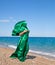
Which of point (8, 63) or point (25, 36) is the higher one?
point (25, 36)

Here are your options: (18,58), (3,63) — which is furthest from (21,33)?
(3,63)

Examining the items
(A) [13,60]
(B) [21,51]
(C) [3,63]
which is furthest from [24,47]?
(C) [3,63]

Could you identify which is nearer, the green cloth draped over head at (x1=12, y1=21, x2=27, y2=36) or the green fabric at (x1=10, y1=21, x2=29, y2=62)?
the green fabric at (x1=10, y1=21, x2=29, y2=62)

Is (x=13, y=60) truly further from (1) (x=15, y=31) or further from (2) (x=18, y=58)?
(1) (x=15, y=31)

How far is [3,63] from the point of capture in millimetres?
12320

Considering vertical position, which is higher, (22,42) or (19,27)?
(19,27)

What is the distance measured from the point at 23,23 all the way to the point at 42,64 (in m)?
2.75

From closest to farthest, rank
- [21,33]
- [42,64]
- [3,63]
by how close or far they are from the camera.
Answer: [3,63], [42,64], [21,33]

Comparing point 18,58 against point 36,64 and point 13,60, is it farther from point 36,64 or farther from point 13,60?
point 36,64

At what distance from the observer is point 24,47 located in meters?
14.3

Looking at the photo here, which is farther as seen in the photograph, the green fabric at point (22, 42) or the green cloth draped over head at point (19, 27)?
the green cloth draped over head at point (19, 27)

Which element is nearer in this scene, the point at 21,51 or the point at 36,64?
the point at 36,64

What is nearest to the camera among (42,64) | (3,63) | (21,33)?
(3,63)

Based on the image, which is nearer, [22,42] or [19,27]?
[22,42]
